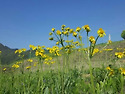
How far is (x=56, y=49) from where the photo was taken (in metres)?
3.10

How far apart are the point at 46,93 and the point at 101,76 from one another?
253cm

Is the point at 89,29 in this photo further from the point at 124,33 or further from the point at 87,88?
the point at 124,33

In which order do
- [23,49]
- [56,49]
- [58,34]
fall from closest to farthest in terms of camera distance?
1. [58,34]
2. [56,49]
3. [23,49]

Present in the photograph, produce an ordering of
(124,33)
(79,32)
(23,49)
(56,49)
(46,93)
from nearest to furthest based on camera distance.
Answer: (79,32) < (46,93) < (56,49) < (23,49) < (124,33)

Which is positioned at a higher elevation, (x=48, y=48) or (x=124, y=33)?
(x=124, y=33)

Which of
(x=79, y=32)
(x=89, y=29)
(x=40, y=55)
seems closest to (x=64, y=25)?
(x=40, y=55)

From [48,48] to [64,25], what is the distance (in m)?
0.61

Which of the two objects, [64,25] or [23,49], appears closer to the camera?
[64,25]

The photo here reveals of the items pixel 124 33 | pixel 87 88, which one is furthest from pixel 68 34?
pixel 124 33

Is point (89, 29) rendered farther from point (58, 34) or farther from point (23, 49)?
point (23, 49)

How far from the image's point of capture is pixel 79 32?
71.9 inches

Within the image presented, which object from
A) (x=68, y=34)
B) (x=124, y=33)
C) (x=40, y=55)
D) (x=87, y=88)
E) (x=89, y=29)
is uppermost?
(x=124, y=33)

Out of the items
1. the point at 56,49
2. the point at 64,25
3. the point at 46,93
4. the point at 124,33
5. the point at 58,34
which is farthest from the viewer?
the point at 124,33

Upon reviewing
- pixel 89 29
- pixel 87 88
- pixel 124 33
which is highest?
pixel 124 33
